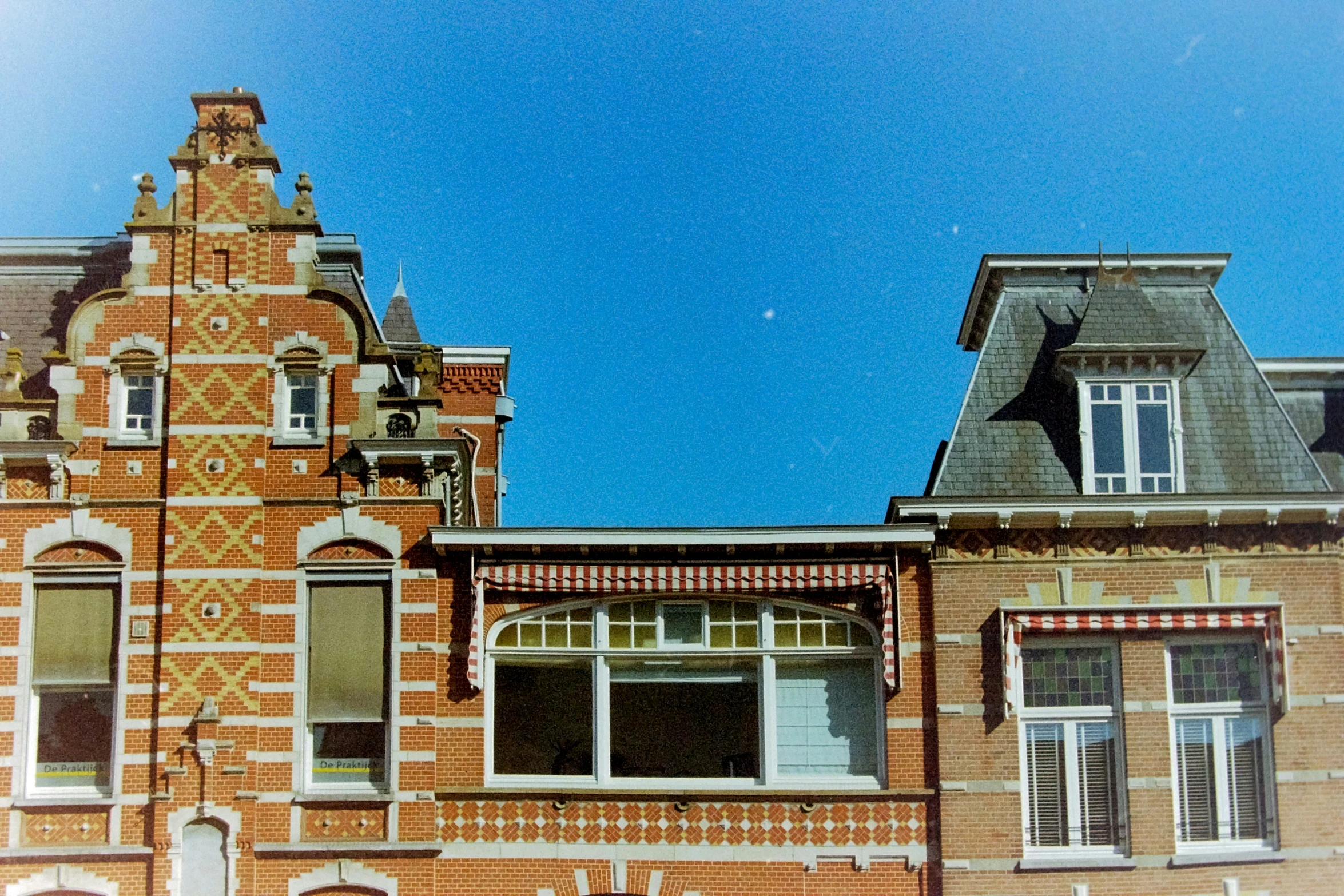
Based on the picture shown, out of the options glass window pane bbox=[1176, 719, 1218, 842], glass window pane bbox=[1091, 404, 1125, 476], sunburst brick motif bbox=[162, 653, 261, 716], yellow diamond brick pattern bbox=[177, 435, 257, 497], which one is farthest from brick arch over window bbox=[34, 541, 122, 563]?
glass window pane bbox=[1176, 719, 1218, 842]

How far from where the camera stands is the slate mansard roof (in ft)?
66.3

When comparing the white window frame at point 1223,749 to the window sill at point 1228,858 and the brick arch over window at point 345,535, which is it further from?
the brick arch over window at point 345,535

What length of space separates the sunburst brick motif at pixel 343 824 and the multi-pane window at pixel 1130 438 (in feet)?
33.8

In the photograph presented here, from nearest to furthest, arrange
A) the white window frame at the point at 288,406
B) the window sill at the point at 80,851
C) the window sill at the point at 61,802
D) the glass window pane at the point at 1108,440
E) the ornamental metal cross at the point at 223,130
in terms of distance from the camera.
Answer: the window sill at the point at 80,851
the window sill at the point at 61,802
the white window frame at the point at 288,406
the glass window pane at the point at 1108,440
the ornamental metal cross at the point at 223,130

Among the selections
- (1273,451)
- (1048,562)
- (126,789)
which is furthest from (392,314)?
(1273,451)

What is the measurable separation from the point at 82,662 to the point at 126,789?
5.73ft

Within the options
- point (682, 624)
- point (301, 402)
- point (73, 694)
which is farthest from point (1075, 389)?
point (73, 694)

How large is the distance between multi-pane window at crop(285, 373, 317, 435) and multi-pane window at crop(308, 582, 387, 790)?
99.5 inches

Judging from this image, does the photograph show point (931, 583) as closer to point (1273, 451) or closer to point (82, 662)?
point (1273, 451)

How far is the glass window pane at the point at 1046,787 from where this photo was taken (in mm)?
19109

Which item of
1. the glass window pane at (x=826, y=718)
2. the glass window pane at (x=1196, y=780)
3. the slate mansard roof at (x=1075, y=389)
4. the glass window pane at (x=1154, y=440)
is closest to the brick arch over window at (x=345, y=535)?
the glass window pane at (x=826, y=718)

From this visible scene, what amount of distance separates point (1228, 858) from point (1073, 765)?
2.22 meters

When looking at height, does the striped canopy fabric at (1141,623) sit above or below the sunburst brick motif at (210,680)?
above

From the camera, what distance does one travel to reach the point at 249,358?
65.1 feet
